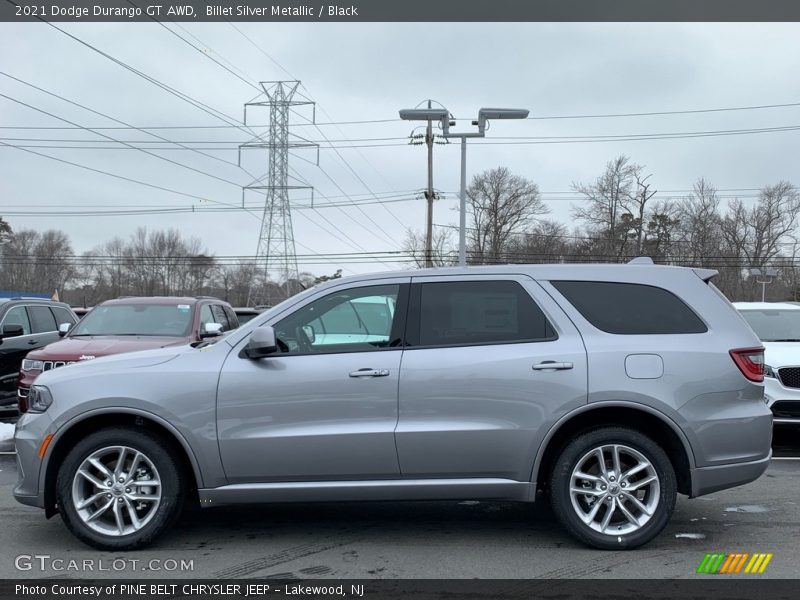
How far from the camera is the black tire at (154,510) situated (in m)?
4.97

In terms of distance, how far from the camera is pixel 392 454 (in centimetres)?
493

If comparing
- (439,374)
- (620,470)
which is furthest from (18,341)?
(620,470)

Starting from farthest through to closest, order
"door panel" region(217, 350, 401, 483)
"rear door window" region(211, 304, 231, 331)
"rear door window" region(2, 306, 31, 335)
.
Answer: "rear door window" region(2, 306, 31, 335)
"rear door window" region(211, 304, 231, 331)
"door panel" region(217, 350, 401, 483)

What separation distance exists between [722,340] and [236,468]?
341 centimetres

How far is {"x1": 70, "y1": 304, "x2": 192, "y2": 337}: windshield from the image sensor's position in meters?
9.88

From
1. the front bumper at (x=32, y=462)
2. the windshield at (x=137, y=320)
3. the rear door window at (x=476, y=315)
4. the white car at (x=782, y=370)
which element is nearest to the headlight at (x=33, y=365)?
the windshield at (x=137, y=320)

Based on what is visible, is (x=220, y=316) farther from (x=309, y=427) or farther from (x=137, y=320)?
(x=309, y=427)

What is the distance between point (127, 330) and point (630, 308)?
7009mm

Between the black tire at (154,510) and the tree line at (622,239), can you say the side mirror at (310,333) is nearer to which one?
the black tire at (154,510)

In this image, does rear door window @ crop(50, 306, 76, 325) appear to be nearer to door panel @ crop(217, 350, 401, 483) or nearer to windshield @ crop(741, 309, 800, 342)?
door panel @ crop(217, 350, 401, 483)

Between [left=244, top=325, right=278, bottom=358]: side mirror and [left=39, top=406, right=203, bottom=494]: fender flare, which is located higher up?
[left=244, top=325, right=278, bottom=358]: side mirror

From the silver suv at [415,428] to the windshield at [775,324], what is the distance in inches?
223

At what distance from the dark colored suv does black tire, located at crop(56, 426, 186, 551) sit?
22.2 feet

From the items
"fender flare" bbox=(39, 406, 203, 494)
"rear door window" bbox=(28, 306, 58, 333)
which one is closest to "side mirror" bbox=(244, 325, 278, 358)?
"fender flare" bbox=(39, 406, 203, 494)
